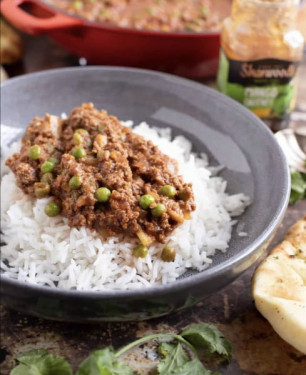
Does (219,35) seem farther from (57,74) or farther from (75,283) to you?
(75,283)

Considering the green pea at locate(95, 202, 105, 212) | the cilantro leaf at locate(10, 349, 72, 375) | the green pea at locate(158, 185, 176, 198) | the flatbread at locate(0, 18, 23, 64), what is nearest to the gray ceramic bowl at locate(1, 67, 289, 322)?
the cilantro leaf at locate(10, 349, 72, 375)

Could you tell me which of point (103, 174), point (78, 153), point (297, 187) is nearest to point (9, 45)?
point (78, 153)

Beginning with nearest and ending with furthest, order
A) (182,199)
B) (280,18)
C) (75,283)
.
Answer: (75,283), (182,199), (280,18)

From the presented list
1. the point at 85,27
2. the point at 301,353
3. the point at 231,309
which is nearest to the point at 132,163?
the point at 231,309

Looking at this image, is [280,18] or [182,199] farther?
[280,18]

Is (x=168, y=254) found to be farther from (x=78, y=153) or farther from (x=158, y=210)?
(x=78, y=153)

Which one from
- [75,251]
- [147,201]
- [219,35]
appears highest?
[219,35]

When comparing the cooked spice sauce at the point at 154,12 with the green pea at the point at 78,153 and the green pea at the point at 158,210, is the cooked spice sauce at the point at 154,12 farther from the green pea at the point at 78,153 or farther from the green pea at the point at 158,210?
the green pea at the point at 158,210
